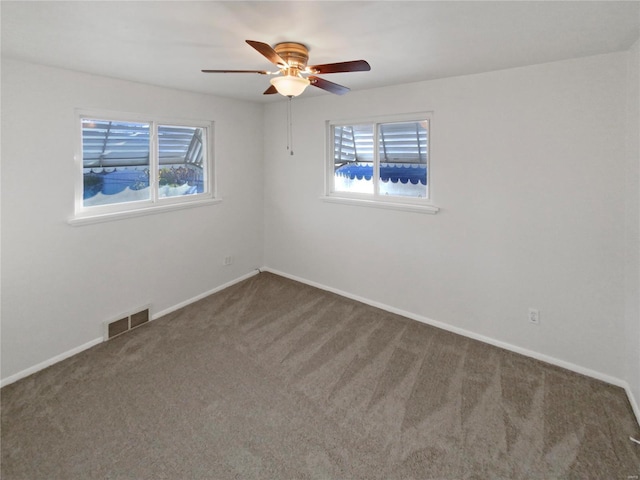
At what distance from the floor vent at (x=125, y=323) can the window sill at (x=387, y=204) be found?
2261 mm

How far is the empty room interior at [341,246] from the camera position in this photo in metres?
1.87

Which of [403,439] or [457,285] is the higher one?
[457,285]

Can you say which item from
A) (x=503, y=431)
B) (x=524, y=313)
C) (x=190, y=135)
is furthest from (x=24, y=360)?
(x=524, y=313)

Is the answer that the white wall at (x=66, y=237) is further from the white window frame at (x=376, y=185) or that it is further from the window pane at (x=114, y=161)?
the white window frame at (x=376, y=185)

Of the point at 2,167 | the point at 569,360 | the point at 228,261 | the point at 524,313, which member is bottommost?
the point at 569,360

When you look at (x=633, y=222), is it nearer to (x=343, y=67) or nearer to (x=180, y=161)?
(x=343, y=67)

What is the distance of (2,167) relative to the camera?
7.78 feet

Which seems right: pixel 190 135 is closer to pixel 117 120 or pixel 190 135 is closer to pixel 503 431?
pixel 117 120

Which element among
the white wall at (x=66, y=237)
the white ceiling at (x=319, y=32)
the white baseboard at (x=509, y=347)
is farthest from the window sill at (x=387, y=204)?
the white wall at (x=66, y=237)

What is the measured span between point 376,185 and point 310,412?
2.38 meters

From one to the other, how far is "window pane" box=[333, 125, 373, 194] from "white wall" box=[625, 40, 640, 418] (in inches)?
83.2

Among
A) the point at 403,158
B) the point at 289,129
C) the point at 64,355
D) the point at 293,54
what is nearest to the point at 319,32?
the point at 293,54

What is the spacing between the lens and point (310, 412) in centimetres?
223

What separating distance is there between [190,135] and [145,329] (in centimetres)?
210
